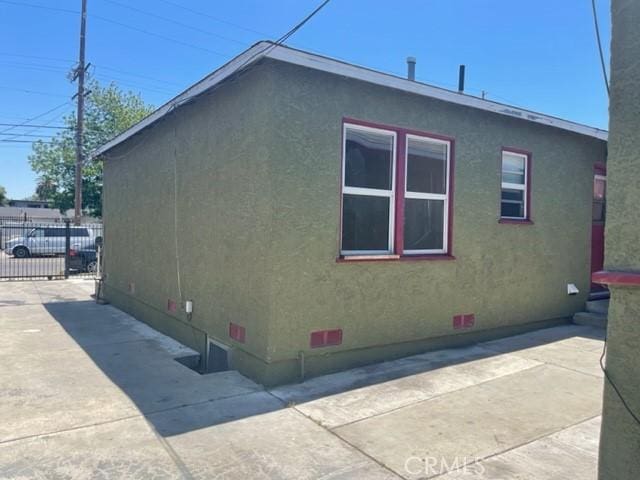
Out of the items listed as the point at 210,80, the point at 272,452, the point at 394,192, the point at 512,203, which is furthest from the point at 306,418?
the point at 512,203

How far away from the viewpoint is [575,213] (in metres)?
8.35

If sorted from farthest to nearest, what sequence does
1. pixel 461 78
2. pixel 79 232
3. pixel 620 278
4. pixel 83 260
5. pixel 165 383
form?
pixel 79 232, pixel 83 260, pixel 461 78, pixel 165 383, pixel 620 278

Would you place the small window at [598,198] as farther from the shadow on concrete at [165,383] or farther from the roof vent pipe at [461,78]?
the shadow on concrete at [165,383]

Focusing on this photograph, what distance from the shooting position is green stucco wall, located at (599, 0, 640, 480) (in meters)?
2.23

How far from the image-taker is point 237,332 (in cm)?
558

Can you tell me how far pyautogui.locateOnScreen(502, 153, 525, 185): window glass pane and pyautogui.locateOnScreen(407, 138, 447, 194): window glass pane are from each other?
1.37 metres

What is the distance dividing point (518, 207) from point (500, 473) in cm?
518

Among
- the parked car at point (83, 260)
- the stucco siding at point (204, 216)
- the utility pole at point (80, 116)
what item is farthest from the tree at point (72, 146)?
the stucco siding at point (204, 216)

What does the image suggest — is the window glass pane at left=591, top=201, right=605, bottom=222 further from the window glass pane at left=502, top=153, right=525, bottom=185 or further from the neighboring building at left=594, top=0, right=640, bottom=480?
the neighboring building at left=594, top=0, right=640, bottom=480

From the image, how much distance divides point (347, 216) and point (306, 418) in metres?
2.40

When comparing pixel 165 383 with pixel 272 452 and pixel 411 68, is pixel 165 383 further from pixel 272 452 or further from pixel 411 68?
pixel 411 68

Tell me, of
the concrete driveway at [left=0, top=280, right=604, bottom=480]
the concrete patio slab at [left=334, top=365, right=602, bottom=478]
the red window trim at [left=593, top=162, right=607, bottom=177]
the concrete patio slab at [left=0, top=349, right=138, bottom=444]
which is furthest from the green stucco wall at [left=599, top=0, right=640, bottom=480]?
the red window trim at [left=593, top=162, right=607, bottom=177]

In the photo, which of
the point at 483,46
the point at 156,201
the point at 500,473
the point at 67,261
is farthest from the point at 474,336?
the point at 67,261

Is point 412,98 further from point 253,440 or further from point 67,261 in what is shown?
point 67,261
